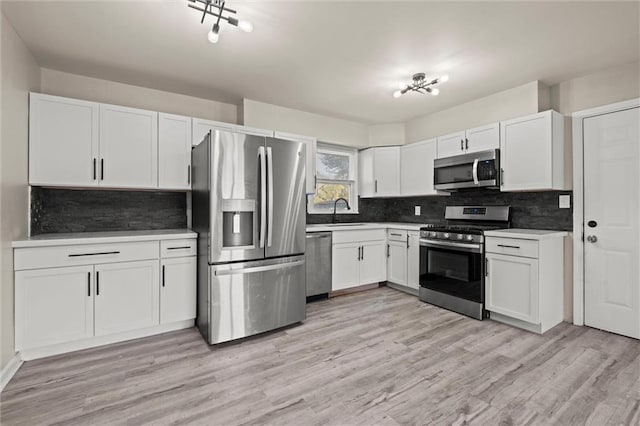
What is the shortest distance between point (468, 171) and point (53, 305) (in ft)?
13.8

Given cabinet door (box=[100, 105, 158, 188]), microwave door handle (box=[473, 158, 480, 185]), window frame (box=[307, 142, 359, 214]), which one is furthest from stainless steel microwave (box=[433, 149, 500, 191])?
cabinet door (box=[100, 105, 158, 188])

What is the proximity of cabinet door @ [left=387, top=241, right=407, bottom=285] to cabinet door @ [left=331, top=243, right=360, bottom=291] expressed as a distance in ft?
1.76

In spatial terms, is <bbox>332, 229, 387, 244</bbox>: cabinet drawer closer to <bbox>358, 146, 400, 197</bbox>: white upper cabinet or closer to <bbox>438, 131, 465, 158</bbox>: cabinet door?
<bbox>358, 146, 400, 197</bbox>: white upper cabinet

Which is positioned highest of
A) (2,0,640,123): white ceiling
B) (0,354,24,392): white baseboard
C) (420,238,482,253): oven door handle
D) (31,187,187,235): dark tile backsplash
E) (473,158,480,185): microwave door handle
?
(2,0,640,123): white ceiling

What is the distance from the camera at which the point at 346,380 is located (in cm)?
206

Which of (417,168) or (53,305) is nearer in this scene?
(53,305)

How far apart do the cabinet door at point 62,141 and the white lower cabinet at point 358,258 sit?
2720mm

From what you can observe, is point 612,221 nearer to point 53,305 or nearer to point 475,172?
point 475,172

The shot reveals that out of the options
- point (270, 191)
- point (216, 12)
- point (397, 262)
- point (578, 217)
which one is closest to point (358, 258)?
point (397, 262)

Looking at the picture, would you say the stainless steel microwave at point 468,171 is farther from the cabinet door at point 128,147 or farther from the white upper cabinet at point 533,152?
the cabinet door at point 128,147

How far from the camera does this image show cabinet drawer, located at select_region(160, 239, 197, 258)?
9.12 ft

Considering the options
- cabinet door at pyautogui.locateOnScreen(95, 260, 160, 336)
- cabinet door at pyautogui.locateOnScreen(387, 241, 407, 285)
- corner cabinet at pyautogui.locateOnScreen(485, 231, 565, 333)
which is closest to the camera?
cabinet door at pyautogui.locateOnScreen(95, 260, 160, 336)

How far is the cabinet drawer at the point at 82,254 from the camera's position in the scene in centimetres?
226

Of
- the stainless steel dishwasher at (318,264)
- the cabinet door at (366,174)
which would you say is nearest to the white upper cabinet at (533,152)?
the cabinet door at (366,174)
